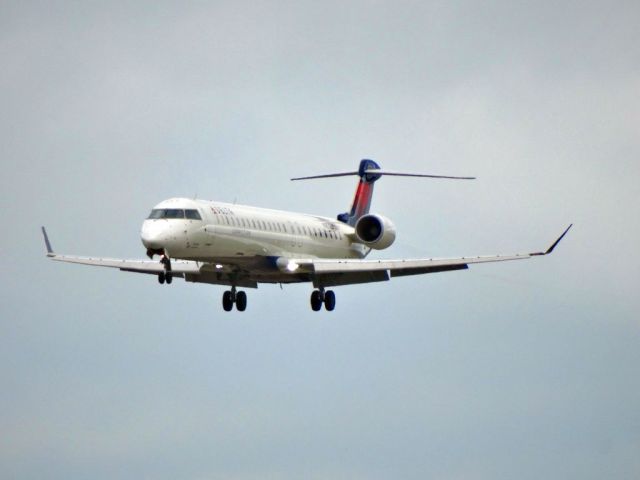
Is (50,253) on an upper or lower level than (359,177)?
lower

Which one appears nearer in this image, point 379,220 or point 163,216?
point 163,216

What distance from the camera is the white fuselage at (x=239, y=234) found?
68625 mm

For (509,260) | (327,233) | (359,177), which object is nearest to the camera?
(509,260)

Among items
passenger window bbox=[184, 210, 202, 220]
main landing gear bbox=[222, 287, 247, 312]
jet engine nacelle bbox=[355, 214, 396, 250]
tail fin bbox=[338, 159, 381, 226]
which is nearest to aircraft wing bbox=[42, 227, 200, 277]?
main landing gear bbox=[222, 287, 247, 312]

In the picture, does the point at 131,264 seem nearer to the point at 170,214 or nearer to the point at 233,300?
the point at 233,300

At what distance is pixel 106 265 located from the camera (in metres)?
77.1

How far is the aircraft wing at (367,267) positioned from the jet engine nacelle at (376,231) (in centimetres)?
306

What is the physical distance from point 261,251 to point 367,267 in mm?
4835

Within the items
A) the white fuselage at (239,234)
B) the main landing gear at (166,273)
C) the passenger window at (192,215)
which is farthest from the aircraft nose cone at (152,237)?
the passenger window at (192,215)

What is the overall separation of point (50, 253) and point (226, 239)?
402 inches

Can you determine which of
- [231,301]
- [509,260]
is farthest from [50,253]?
[509,260]

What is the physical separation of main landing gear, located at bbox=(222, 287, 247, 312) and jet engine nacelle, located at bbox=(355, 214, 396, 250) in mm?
6431

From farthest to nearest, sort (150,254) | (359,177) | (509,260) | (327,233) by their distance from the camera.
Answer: (359,177), (327,233), (509,260), (150,254)

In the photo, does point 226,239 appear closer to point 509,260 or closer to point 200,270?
point 200,270
